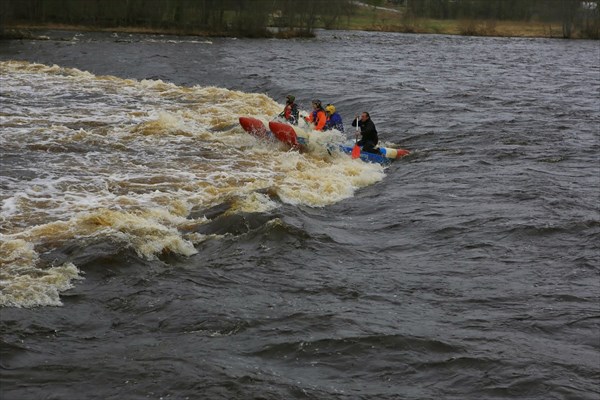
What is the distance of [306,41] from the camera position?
56750 mm

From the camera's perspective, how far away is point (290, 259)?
11867mm

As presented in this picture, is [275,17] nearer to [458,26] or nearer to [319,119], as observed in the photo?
[458,26]

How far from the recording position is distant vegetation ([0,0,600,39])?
57188 millimetres

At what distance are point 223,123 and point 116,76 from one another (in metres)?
13.5

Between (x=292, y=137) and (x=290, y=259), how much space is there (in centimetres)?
810

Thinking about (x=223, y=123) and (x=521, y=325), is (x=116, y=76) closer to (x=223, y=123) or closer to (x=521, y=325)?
(x=223, y=123)

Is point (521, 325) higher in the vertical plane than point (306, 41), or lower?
lower

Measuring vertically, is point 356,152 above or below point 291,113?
below

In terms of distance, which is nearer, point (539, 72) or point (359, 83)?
point (359, 83)

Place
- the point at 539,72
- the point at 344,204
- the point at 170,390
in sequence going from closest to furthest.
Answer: the point at 170,390 < the point at 344,204 < the point at 539,72

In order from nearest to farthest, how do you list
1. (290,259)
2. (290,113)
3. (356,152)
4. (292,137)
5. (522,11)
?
(290,259) < (356,152) < (292,137) < (290,113) < (522,11)

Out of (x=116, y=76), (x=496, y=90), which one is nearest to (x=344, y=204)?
(x=496, y=90)

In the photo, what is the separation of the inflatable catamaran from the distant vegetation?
34.2 metres

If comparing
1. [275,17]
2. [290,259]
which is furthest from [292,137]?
[275,17]
